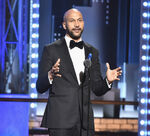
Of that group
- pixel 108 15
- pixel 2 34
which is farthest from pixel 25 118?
pixel 108 15

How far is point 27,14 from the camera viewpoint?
13.1ft

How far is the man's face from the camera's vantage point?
2054mm

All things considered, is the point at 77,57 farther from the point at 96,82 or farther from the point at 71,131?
→ the point at 71,131

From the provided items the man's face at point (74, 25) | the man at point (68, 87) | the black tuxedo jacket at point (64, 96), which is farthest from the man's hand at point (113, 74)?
the man's face at point (74, 25)

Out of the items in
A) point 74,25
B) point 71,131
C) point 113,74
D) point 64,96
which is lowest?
point 71,131

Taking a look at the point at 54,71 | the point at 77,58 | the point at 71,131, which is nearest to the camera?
the point at 54,71

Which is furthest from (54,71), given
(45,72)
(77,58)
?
(77,58)

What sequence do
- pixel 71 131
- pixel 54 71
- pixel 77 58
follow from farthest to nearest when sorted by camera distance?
pixel 77 58
pixel 71 131
pixel 54 71

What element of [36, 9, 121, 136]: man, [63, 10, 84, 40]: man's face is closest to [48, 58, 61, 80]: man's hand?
[36, 9, 121, 136]: man

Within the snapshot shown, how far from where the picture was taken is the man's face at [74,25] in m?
2.05

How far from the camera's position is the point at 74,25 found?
6.75 feet

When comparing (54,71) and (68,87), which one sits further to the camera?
(68,87)

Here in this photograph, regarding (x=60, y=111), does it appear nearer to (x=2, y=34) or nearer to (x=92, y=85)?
(x=92, y=85)

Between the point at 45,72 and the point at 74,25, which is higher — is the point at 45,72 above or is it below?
below
